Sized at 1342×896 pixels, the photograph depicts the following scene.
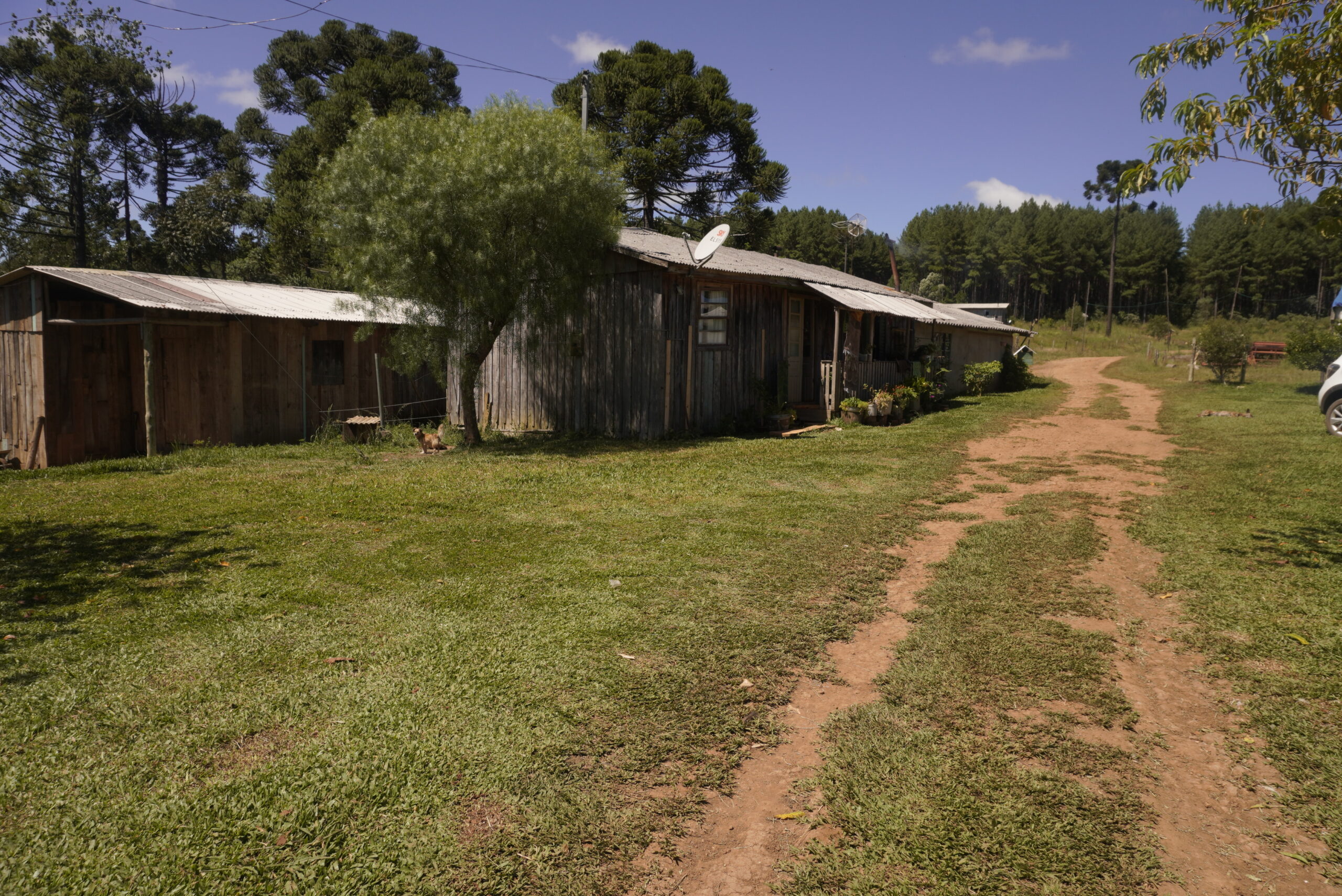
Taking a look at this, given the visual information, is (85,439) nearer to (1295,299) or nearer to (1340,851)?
(1340,851)

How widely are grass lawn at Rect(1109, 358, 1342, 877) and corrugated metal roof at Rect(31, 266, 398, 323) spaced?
12825mm

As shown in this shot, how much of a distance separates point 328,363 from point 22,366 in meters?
5.11

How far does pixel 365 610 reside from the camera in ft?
17.6

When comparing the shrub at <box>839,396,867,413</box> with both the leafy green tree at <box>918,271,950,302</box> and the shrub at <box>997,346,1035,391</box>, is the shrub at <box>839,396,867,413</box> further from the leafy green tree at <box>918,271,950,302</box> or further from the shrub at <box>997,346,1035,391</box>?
the leafy green tree at <box>918,271,950,302</box>

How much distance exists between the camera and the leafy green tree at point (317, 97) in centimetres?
2947

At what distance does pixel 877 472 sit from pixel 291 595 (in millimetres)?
7897

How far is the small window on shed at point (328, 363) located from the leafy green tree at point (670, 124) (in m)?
15.2

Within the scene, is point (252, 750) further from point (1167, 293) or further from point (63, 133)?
point (1167, 293)

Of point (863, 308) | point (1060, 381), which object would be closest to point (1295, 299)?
point (1060, 381)

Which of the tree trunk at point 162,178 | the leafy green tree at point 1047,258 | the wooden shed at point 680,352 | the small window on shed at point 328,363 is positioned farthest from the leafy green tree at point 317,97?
the leafy green tree at point 1047,258

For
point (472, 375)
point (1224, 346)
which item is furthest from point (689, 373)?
point (1224, 346)

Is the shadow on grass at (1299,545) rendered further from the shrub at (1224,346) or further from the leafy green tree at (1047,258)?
the leafy green tree at (1047,258)

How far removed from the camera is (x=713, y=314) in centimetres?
1527

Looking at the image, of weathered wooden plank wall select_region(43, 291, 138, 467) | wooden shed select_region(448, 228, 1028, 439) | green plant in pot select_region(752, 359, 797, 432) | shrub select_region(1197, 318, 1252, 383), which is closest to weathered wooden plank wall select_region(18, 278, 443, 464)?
weathered wooden plank wall select_region(43, 291, 138, 467)
